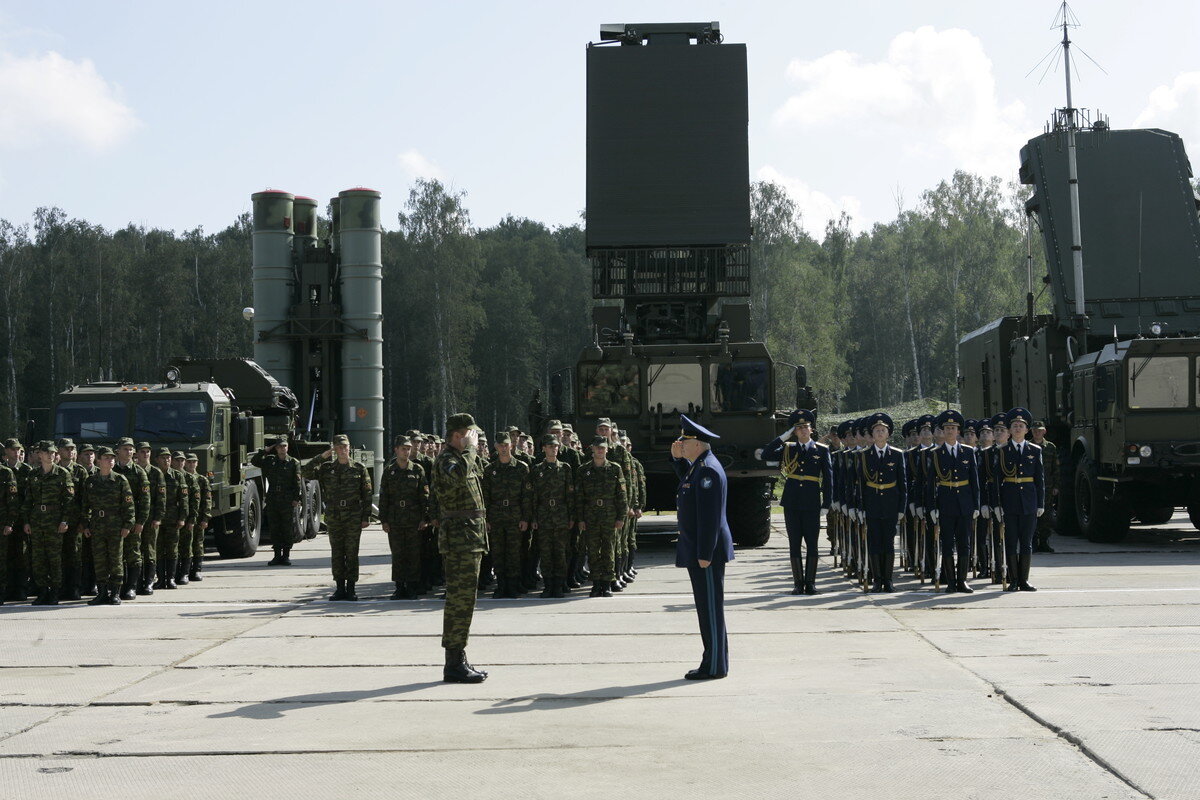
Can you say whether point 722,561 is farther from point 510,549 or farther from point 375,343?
point 375,343

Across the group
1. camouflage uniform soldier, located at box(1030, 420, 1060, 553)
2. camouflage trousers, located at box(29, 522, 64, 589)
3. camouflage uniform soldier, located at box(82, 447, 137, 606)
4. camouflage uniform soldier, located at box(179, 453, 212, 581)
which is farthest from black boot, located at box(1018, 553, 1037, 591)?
camouflage trousers, located at box(29, 522, 64, 589)

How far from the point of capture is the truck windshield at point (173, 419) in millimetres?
15773

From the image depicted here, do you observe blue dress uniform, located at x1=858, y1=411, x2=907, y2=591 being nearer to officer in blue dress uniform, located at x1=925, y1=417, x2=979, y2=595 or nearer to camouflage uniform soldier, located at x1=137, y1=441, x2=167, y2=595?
officer in blue dress uniform, located at x1=925, y1=417, x2=979, y2=595

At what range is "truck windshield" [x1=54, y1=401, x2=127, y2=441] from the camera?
15.8 meters

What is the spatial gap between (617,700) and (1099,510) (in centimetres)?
1075

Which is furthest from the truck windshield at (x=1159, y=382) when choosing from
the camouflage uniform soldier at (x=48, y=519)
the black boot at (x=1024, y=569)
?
the camouflage uniform soldier at (x=48, y=519)

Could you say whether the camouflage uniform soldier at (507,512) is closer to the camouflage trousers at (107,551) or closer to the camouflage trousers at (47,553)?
the camouflage trousers at (107,551)

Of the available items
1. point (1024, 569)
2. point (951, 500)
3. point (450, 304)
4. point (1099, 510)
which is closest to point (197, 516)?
point (951, 500)

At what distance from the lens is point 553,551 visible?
11953 millimetres

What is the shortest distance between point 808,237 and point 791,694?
55.4 m

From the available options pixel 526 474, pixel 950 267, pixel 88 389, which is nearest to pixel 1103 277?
pixel 526 474

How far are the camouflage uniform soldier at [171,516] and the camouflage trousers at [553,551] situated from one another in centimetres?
391

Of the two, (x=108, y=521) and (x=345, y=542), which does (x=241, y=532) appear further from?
(x=345, y=542)

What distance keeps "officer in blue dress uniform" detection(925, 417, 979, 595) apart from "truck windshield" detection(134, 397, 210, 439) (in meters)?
8.76
